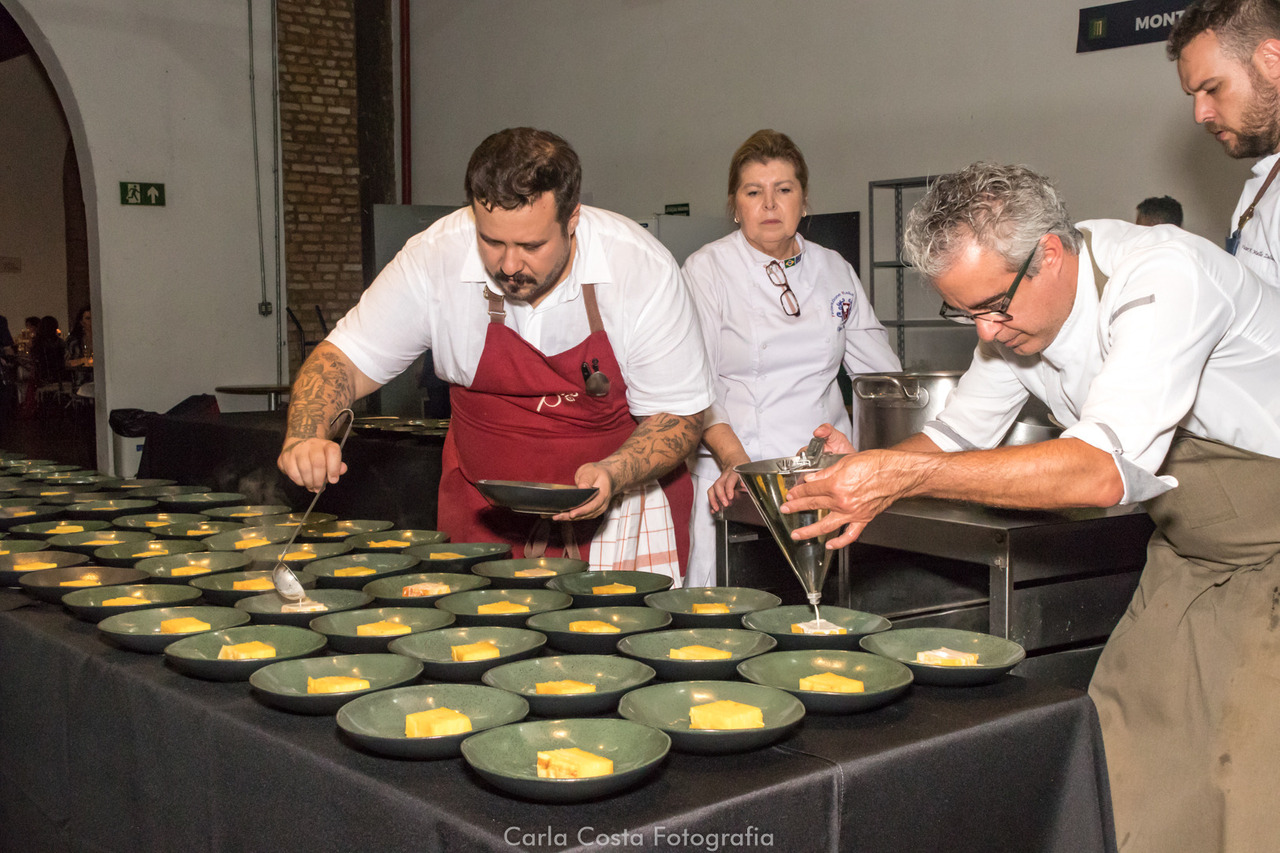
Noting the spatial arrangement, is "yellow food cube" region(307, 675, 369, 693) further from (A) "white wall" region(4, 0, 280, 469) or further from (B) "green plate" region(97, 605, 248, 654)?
(A) "white wall" region(4, 0, 280, 469)

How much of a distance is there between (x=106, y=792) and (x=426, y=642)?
42cm

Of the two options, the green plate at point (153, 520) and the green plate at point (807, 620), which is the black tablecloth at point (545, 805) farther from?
the green plate at point (153, 520)

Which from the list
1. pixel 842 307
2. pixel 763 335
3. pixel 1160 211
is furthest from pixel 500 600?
pixel 1160 211

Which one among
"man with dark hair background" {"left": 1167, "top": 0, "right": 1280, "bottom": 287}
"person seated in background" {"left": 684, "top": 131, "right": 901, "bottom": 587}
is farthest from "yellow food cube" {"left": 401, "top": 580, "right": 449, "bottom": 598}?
"man with dark hair background" {"left": 1167, "top": 0, "right": 1280, "bottom": 287}

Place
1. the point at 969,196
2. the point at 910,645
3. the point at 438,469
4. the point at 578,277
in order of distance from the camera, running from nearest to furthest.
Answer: the point at 910,645, the point at 969,196, the point at 578,277, the point at 438,469

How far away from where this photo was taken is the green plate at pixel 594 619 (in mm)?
1299

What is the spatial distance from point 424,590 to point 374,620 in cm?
15

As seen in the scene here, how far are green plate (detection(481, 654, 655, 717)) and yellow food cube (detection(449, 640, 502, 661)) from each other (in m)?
0.04

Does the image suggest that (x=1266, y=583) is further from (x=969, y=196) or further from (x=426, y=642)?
(x=426, y=642)

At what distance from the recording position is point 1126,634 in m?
1.65

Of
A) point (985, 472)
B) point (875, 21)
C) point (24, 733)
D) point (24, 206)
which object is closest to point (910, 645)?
point (985, 472)

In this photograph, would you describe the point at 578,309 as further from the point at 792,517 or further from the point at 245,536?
the point at 792,517

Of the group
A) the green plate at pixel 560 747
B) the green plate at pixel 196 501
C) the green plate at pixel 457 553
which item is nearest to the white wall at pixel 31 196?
the green plate at pixel 196 501

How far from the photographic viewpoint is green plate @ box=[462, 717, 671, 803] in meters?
0.86
